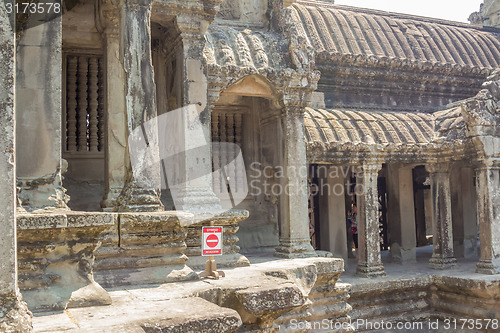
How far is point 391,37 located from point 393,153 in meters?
3.78

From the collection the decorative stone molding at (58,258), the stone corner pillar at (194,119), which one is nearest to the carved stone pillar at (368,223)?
the stone corner pillar at (194,119)

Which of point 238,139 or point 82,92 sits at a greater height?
point 82,92

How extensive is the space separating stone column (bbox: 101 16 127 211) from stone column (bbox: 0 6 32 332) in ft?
12.6

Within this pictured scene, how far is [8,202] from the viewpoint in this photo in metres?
3.04

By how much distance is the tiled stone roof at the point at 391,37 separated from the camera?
1154 cm

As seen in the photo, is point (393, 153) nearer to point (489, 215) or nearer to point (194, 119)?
point (489, 215)

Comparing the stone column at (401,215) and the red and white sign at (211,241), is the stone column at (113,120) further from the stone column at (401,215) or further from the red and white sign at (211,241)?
the stone column at (401,215)

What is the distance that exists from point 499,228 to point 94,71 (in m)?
7.81

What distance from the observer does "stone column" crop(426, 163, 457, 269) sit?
10430 mm

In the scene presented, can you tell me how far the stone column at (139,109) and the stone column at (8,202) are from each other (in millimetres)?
2816

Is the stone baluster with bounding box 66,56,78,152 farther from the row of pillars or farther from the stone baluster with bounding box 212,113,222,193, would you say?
the row of pillars

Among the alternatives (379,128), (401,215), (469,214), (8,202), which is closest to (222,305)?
(8,202)

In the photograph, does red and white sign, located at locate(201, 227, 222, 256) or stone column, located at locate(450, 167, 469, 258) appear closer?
red and white sign, located at locate(201, 227, 222, 256)

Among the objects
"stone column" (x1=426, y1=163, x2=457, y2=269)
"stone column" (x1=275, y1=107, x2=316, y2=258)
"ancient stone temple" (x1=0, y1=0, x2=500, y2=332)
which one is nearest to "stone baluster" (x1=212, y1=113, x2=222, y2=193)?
"ancient stone temple" (x1=0, y1=0, x2=500, y2=332)
